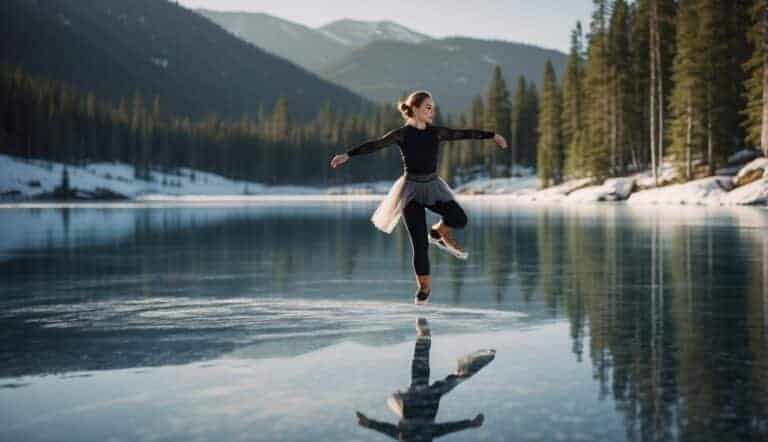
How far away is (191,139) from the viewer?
16888cm

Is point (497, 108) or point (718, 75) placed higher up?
point (497, 108)

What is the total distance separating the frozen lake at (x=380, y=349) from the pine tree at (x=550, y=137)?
221 ft

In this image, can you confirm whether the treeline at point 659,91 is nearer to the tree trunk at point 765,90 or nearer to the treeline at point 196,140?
the tree trunk at point 765,90

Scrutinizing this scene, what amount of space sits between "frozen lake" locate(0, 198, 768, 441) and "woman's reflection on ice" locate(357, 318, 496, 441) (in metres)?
0.02

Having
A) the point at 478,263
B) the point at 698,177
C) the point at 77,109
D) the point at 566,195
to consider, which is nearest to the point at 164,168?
the point at 77,109

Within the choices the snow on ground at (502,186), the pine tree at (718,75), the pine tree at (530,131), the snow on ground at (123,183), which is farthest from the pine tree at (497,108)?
the pine tree at (718,75)

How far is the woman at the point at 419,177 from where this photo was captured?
955 cm

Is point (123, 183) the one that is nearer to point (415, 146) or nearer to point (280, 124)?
point (280, 124)

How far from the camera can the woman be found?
31.3ft

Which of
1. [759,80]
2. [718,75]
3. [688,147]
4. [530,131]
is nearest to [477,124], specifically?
[530,131]

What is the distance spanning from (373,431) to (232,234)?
72.0 ft

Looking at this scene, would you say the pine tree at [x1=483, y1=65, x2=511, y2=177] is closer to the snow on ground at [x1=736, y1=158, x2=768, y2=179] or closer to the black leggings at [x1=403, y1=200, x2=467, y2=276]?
the snow on ground at [x1=736, y1=158, x2=768, y2=179]

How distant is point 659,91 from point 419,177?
163 feet

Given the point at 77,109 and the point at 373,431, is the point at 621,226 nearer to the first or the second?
the point at 373,431
